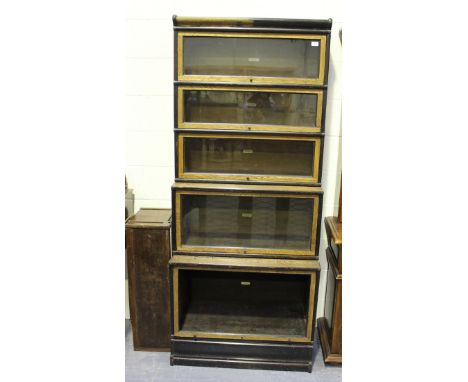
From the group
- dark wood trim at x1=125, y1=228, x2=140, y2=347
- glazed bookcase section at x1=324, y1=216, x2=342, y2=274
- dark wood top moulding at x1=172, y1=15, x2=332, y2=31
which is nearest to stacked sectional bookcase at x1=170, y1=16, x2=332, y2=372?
dark wood top moulding at x1=172, y1=15, x2=332, y2=31

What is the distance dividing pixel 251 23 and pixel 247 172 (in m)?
0.71

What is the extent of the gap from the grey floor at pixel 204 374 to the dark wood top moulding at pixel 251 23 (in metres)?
1.75

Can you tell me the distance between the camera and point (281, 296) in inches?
89.6

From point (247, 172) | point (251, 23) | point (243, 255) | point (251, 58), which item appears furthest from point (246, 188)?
point (251, 23)

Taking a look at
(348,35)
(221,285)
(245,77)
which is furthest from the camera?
(221,285)

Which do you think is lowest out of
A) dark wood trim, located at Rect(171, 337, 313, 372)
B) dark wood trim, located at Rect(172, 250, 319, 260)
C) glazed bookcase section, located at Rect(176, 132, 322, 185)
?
dark wood trim, located at Rect(171, 337, 313, 372)

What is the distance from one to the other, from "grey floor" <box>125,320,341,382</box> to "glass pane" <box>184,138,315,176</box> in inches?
42.2

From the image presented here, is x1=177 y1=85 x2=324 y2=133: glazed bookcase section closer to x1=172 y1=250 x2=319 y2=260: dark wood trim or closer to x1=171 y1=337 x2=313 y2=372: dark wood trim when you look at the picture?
x1=172 y1=250 x2=319 y2=260: dark wood trim

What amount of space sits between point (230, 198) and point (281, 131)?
1.43 ft

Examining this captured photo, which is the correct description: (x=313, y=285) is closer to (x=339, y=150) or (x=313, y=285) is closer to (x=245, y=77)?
→ (x=339, y=150)

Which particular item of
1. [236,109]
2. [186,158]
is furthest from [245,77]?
[186,158]

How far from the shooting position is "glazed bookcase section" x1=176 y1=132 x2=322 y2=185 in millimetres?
1889

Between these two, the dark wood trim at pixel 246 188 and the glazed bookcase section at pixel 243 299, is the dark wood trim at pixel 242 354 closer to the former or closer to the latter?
the glazed bookcase section at pixel 243 299

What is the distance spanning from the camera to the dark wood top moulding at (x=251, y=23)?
172 centimetres
